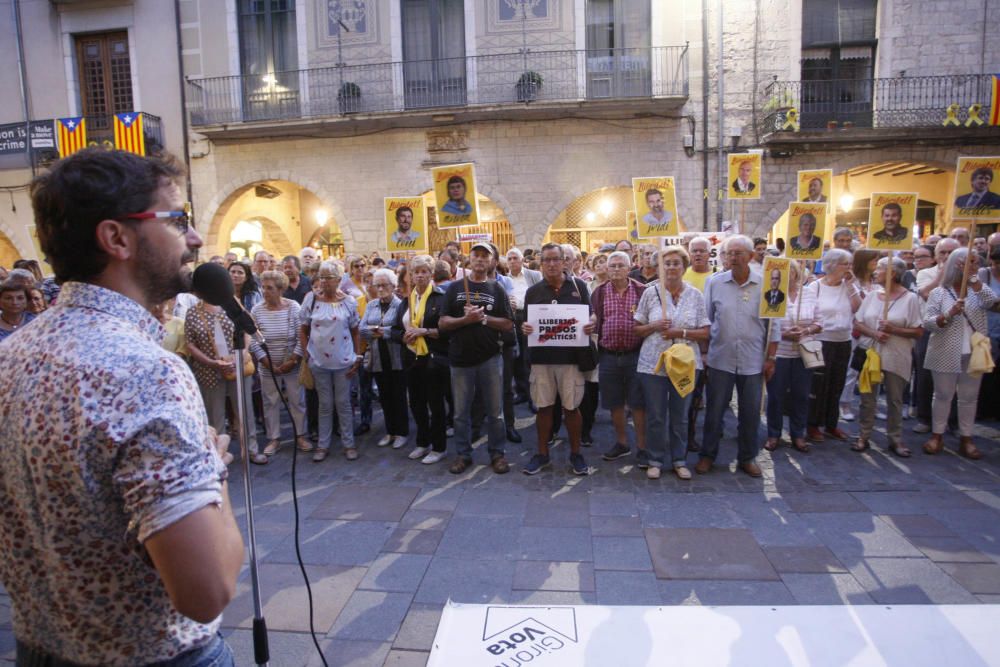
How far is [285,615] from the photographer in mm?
3412

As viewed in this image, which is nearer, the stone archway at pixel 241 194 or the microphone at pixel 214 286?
the microphone at pixel 214 286

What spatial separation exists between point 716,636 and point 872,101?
1487cm

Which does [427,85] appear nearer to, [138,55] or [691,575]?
[138,55]

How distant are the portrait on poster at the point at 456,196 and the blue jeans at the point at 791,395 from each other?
131 inches

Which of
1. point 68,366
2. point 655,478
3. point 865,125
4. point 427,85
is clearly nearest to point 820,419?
point 655,478

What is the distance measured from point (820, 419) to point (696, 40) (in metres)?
10.8

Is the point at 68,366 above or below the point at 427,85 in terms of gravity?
below

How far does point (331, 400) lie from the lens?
6305mm

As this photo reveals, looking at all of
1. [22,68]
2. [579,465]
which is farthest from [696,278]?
[22,68]

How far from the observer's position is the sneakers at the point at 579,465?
18.1 feet

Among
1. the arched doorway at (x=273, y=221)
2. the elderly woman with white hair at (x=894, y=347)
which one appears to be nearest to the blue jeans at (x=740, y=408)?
the elderly woman with white hair at (x=894, y=347)

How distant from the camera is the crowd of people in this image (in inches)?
215

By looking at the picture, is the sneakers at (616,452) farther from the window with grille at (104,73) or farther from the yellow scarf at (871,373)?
the window with grille at (104,73)

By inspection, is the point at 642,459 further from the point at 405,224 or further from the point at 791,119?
the point at 791,119
